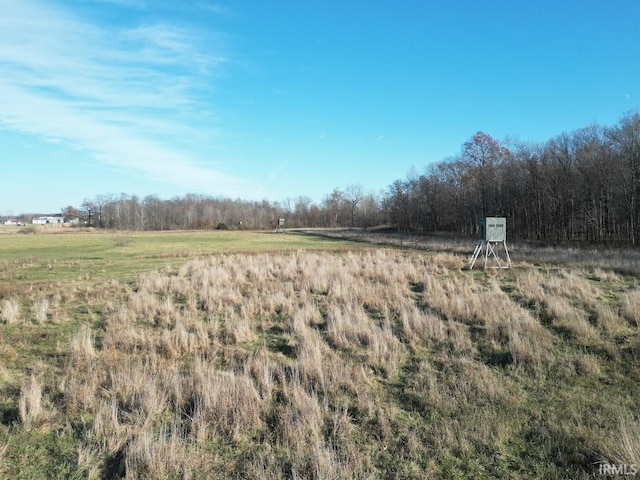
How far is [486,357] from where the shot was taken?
729 centimetres

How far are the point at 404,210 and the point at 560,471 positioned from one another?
270 ft

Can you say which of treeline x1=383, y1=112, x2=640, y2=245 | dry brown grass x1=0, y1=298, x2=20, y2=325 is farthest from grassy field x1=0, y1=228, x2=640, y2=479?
treeline x1=383, y1=112, x2=640, y2=245

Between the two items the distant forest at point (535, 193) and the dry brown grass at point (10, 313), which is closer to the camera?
the dry brown grass at point (10, 313)

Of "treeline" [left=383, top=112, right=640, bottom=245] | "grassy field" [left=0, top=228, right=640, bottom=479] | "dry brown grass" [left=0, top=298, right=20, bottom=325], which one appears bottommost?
"grassy field" [left=0, top=228, right=640, bottom=479]

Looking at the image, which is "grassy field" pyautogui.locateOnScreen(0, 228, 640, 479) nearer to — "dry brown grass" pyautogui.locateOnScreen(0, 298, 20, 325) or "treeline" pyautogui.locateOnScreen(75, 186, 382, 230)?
"dry brown grass" pyautogui.locateOnScreen(0, 298, 20, 325)

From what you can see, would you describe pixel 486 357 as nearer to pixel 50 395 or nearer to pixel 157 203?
pixel 50 395

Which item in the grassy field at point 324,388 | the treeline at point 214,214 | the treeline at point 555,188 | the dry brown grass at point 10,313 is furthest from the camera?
the treeline at point 214,214

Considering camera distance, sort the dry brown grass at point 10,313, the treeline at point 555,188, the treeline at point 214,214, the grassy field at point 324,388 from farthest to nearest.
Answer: the treeline at point 214,214 < the treeline at point 555,188 < the dry brown grass at point 10,313 < the grassy field at point 324,388

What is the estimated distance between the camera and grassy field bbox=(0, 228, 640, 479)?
4.19 meters

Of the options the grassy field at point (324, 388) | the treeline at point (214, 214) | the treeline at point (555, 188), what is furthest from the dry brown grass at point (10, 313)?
the treeline at point (214, 214)

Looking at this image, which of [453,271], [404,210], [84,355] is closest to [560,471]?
[84,355]

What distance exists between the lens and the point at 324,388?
5930 mm

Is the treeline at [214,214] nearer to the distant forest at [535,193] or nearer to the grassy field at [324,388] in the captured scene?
the distant forest at [535,193]

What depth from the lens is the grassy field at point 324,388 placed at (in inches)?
165
